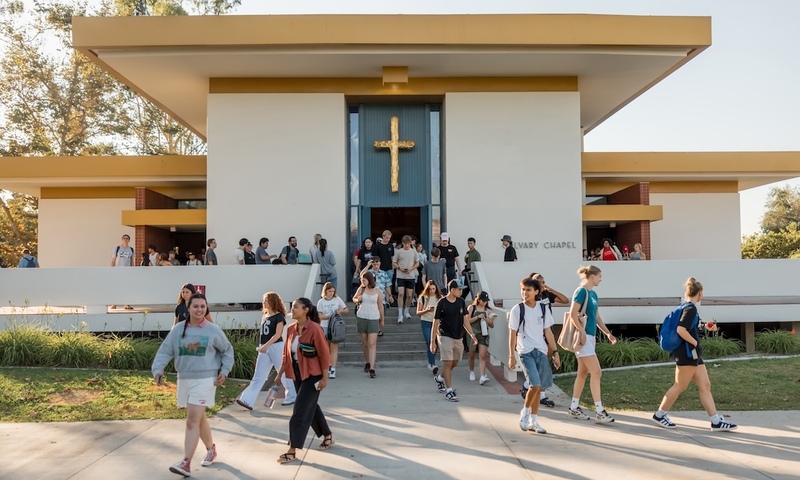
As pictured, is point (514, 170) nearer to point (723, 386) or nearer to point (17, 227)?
point (723, 386)

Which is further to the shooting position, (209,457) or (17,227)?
(17,227)

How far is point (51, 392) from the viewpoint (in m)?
9.73

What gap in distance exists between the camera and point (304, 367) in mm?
6398

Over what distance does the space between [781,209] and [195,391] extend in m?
69.8

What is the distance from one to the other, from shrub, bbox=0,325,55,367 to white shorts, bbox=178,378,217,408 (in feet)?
22.4

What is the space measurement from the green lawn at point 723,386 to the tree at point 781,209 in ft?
192

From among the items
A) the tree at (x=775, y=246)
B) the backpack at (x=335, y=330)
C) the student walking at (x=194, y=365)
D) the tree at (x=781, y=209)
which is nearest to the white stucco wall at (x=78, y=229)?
the backpack at (x=335, y=330)

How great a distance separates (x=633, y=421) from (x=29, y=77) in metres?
34.8

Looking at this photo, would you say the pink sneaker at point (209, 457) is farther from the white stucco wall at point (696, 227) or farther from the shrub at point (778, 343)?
the white stucco wall at point (696, 227)

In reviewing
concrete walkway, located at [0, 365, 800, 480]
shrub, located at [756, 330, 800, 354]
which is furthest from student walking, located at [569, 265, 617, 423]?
shrub, located at [756, 330, 800, 354]

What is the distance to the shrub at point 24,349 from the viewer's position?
11.4 m

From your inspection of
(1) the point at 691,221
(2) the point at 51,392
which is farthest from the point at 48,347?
(1) the point at 691,221

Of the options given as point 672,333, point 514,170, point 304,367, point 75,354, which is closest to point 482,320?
point 672,333

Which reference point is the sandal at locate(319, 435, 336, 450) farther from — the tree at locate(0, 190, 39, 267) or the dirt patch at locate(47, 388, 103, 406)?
the tree at locate(0, 190, 39, 267)
